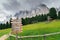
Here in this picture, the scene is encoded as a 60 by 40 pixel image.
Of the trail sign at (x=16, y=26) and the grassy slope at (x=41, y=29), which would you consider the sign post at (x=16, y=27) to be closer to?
the trail sign at (x=16, y=26)

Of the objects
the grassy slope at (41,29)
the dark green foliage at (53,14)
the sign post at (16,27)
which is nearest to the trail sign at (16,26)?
the sign post at (16,27)

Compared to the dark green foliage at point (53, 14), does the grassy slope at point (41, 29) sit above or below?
below

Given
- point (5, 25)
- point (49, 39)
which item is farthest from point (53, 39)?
point (5, 25)

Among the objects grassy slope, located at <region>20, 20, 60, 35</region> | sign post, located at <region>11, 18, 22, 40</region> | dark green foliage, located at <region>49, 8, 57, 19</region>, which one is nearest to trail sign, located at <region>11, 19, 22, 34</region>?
sign post, located at <region>11, 18, 22, 40</region>

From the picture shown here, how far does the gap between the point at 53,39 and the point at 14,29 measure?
12.1 meters

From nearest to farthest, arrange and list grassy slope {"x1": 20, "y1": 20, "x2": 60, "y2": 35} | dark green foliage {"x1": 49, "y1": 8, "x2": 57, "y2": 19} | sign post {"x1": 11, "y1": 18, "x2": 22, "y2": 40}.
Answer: sign post {"x1": 11, "y1": 18, "x2": 22, "y2": 40}
grassy slope {"x1": 20, "y1": 20, "x2": 60, "y2": 35}
dark green foliage {"x1": 49, "y1": 8, "x2": 57, "y2": 19}

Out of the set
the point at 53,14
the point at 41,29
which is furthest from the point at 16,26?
the point at 53,14

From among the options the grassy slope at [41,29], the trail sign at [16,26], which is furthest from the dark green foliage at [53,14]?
the trail sign at [16,26]

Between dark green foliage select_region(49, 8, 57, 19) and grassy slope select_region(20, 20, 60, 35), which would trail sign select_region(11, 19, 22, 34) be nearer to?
grassy slope select_region(20, 20, 60, 35)

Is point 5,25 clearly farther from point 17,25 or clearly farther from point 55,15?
point 17,25

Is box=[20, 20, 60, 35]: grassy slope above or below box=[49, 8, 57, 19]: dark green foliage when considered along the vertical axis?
below

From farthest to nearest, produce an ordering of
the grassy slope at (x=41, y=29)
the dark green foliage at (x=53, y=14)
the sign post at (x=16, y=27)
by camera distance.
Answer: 1. the dark green foliage at (x=53, y=14)
2. the grassy slope at (x=41, y=29)
3. the sign post at (x=16, y=27)

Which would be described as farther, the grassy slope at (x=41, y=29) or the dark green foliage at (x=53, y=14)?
the dark green foliage at (x=53, y=14)

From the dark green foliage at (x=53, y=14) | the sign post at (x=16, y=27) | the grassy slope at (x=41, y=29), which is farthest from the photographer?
the dark green foliage at (x=53, y=14)
